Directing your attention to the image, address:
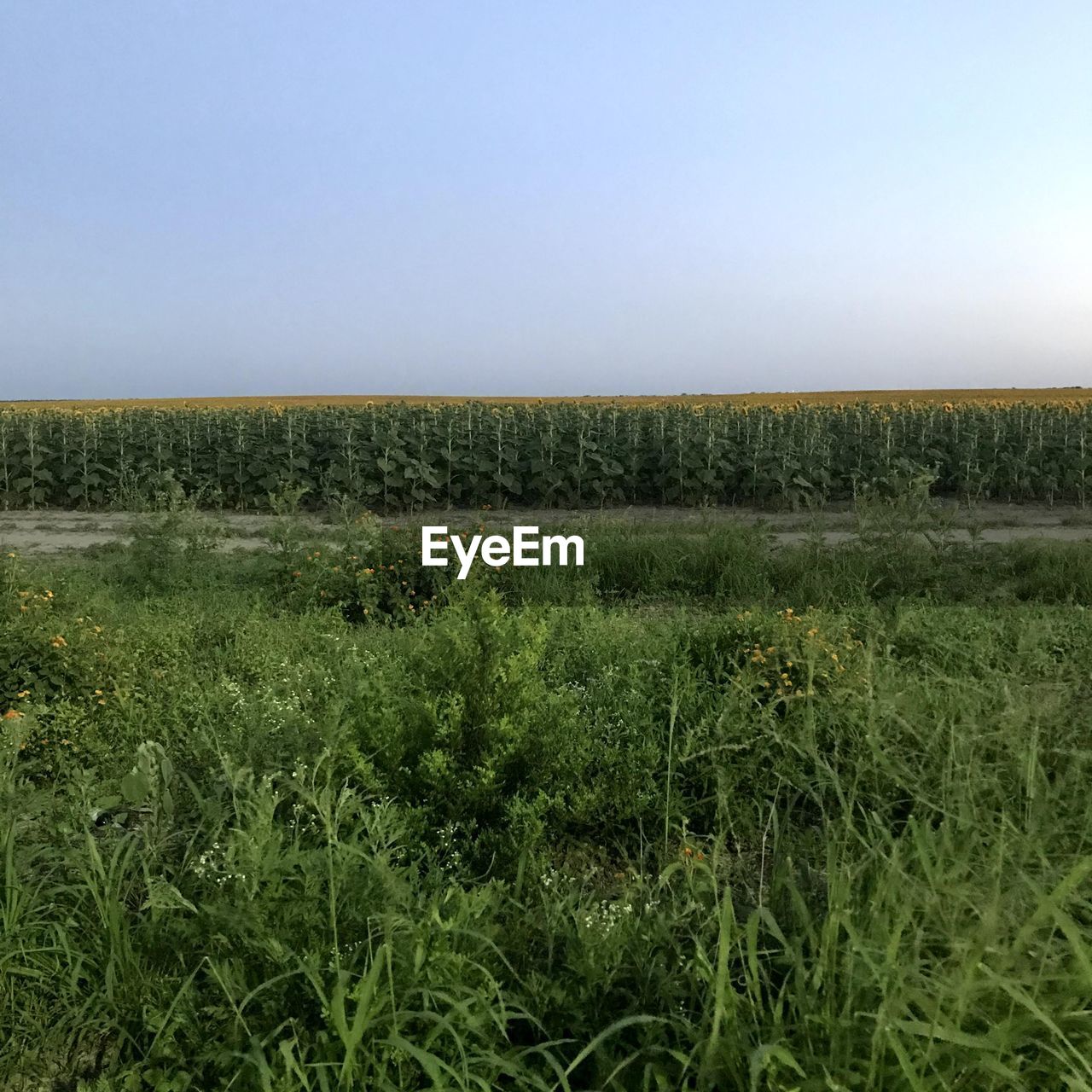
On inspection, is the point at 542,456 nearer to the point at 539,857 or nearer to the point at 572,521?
the point at 572,521

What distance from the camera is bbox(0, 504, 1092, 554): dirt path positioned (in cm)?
1295

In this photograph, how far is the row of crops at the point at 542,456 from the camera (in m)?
15.8

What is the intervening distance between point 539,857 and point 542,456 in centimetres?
1265

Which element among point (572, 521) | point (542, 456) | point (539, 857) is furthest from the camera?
point (542, 456)

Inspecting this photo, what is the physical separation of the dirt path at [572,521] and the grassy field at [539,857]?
706 centimetres

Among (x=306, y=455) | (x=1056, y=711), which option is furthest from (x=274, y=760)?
(x=306, y=455)

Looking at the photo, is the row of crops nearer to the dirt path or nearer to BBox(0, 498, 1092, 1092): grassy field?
the dirt path

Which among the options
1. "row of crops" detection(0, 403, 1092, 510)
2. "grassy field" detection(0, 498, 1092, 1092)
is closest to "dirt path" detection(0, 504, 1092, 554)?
"row of crops" detection(0, 403, 1092, 510)

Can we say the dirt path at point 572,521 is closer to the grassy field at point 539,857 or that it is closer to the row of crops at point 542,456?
the row of crops at point 542,456

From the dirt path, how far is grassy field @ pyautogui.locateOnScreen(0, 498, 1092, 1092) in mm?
7059

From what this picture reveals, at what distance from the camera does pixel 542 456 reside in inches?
619

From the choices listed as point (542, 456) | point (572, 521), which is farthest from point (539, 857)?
point (542, 456)

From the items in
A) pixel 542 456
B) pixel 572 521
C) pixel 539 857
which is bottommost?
pixel 539 857

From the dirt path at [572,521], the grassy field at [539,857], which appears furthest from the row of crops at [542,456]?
the grassy field at [539,857]
